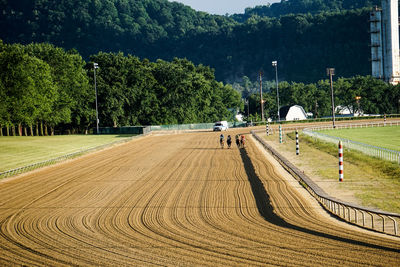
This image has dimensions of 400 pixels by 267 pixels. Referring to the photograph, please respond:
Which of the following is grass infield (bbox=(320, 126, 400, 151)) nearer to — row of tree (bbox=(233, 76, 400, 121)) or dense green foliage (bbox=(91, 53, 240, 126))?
dense green foliage (bbox=(91, 53, 240, 126))

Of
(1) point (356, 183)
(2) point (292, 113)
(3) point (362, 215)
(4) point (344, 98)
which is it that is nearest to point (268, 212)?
(3) point (362, 215)

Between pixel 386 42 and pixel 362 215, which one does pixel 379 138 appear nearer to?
pixel 362 215

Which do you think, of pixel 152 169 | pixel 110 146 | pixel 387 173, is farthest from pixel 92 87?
pixel 387 173

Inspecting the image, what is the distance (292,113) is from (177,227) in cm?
11570

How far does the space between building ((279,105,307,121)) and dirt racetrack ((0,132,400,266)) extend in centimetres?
10564

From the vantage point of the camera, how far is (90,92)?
77.7 metres

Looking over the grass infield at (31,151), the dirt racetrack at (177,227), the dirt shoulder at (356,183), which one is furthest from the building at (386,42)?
the dirt racetrack at (177,227)

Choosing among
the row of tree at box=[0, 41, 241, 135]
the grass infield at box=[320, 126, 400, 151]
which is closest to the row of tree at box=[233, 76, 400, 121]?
the row of tree at box=[0, 41, 241, 135]

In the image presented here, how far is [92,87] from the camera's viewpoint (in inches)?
3095

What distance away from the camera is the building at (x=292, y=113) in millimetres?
120281

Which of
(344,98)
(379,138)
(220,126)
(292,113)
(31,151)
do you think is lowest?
(379,138)

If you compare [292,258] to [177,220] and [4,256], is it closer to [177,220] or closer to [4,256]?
[177,220]

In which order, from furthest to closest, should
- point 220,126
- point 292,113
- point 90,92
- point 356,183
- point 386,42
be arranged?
1. point 386,42
2. point 292,113
3. point 90,92
4. point 220,126
5. point 356,183

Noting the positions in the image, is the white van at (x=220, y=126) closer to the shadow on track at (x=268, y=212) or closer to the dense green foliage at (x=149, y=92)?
the dense green foliage at (x=149, y=92)
